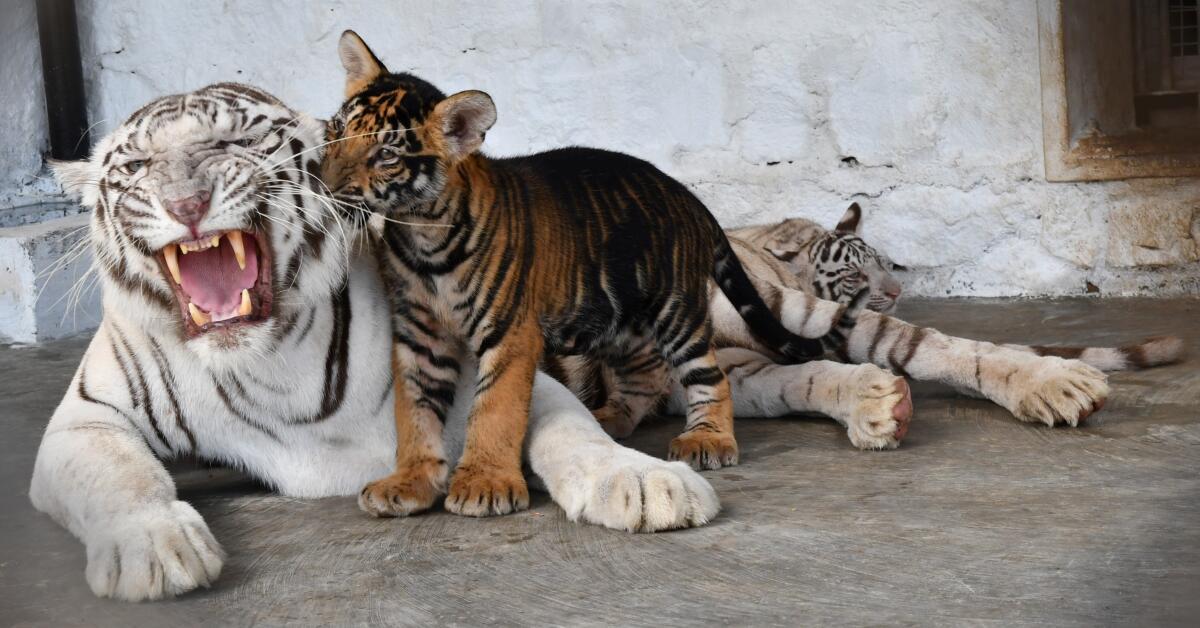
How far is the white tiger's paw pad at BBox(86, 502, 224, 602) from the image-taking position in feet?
6.37

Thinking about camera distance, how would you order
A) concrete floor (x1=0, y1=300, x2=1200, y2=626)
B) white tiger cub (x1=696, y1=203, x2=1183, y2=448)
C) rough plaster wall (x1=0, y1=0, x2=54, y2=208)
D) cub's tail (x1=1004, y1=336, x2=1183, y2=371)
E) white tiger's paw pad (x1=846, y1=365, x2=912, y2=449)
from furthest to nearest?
rough plaster wall (x1=0, y1=0, x2=54, y2=208) < cub's tail (x1=1004, y1=336, x2=1183, y2=371) < white tiger cub (x1=696, y1=203, x2=1183, y2=448) < white tiger's paw pad (x1=846, y1=365, x2=912, y2=449) < concrete floor (x1=0, y1=300, x2=1200, y2=626)

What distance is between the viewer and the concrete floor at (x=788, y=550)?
1.83 m

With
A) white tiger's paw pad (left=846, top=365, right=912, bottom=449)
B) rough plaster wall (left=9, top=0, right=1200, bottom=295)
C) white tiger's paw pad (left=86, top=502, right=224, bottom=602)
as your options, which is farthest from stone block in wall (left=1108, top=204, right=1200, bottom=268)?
white tiger's paw pad (left=86, top=502, right=224, bottom=602)

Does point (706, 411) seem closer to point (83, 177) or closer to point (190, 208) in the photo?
point (190, 208)

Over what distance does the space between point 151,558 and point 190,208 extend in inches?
22.3

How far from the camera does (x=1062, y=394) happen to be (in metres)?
2.77

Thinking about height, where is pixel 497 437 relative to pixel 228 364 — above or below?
below

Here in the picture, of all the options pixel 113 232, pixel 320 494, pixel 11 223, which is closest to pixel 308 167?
pixel 113 232

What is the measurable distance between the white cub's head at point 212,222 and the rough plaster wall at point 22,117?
118 inches

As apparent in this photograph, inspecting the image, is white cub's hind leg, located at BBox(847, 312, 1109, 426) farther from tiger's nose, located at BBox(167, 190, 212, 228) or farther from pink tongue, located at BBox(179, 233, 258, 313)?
tiger's nose, located at BBox(167, 190, 212, 228)

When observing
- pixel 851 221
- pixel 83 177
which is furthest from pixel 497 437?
pixel 851 221

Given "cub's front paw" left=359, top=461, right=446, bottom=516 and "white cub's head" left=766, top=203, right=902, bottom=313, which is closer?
"cub's front paw" left=359, top=461, right=446, bottom=516

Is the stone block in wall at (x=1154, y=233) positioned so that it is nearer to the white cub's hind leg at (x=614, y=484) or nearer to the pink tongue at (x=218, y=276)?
the white cub's hind leg at (x=614, y=484)

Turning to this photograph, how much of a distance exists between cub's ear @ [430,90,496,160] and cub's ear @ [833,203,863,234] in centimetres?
204
